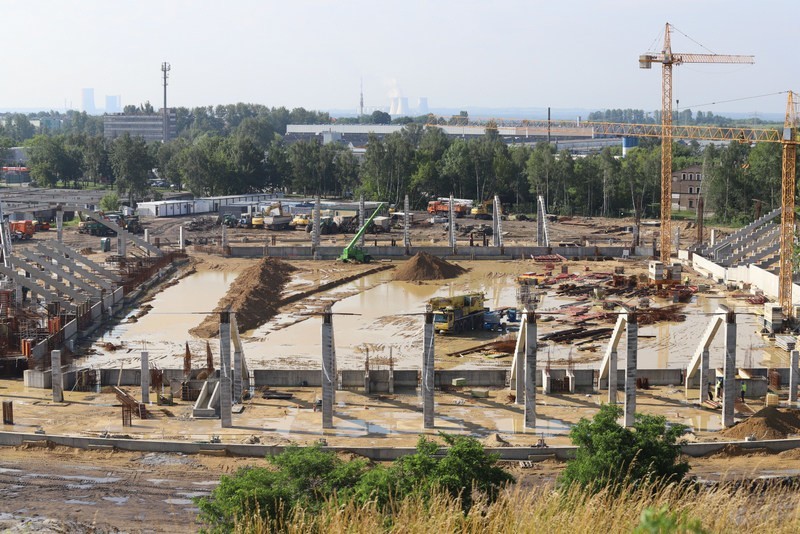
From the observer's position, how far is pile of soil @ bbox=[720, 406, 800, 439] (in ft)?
54.9

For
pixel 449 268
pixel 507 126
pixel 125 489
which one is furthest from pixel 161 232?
pixel 507 126

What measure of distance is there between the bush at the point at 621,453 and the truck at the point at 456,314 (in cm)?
1226

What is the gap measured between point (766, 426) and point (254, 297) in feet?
51.5

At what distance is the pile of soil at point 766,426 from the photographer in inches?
658

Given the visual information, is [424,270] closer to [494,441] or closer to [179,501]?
[494,441]

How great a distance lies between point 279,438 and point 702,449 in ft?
21.4

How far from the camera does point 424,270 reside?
34.8 metres

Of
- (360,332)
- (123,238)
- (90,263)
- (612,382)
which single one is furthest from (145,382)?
(123,238)

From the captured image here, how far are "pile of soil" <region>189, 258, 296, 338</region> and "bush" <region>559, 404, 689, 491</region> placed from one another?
14.1 m

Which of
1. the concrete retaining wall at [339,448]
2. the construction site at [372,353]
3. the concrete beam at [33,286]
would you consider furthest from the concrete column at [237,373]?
the concrete beam at [33,286]

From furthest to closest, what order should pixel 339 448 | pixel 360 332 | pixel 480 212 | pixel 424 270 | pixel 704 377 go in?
pixel 480 212 < pixel 424 270 < pixel 360 332 < pixel 704 377 < pixel 339 448

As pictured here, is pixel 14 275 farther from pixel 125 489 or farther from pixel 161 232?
pixel 161 232

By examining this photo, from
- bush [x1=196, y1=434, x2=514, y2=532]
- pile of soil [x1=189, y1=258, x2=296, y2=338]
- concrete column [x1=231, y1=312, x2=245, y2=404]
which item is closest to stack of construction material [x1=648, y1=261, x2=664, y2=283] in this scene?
pile of soil [x1=189, y1=258, x2=296, y2=338]

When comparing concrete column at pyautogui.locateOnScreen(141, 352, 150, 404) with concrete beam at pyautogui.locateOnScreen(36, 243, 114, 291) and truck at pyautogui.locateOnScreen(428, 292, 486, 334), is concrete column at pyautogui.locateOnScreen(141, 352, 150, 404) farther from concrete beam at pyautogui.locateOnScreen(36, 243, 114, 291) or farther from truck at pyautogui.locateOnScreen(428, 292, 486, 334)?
concrete beam at pyautogui.locateOnScreen(36, 243, 114, 291)
